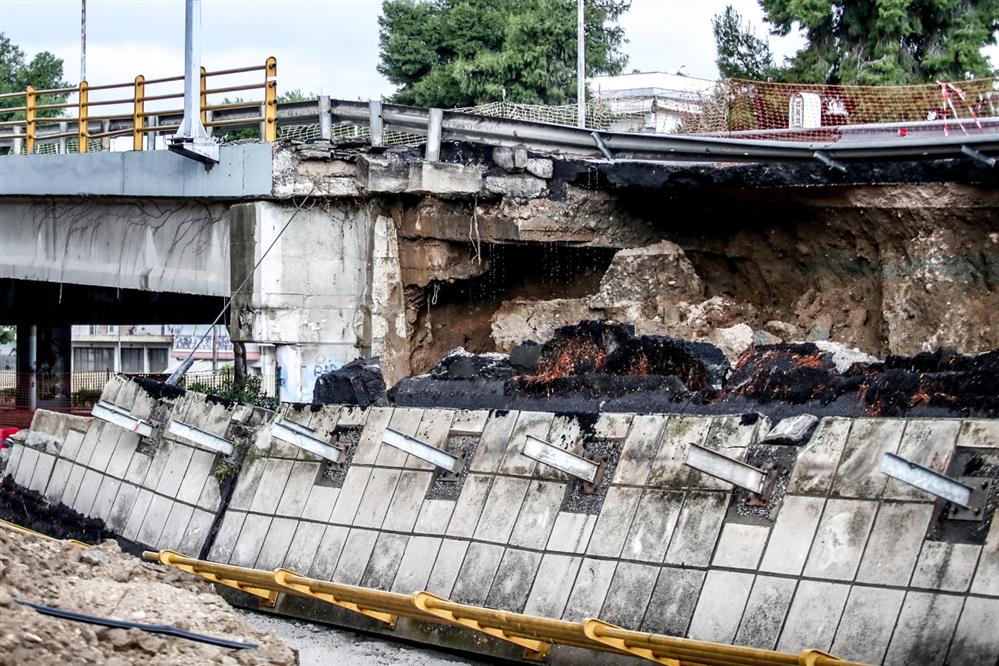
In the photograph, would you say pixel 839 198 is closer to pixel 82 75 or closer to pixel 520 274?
pixel 520 274

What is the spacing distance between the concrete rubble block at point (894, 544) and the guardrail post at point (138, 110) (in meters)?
12.7

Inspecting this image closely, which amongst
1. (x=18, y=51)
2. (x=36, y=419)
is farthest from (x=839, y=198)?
(x=18, y=51)

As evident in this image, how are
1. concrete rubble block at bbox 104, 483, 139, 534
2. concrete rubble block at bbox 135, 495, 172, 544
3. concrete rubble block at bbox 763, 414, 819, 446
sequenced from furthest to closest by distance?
concrete rubble block at bbox 104, 483, 139, 534, concrete rubble block at bbox 135, 495, 172, 544, concrete rubble block at bbox 763, 414, 819, 446

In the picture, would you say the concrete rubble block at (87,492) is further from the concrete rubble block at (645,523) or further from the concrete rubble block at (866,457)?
the concrete rubble block at (866,457)

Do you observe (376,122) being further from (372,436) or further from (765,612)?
(765,612)

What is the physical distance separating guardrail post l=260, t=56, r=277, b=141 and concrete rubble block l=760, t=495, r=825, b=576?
9815 millimetres

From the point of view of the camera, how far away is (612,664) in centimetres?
925

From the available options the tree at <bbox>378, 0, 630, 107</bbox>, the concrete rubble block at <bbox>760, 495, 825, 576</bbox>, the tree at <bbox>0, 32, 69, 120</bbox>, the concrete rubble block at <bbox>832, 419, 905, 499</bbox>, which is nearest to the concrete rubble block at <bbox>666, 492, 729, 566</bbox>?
the concrete rubble block at <bbox>760, 495, 825, 576</bbox>

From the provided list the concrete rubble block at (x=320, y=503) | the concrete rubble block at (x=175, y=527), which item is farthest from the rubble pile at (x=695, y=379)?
the concrete rubble block at (x=175, y=527)

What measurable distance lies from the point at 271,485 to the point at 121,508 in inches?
93.0

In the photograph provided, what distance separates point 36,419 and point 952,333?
406 inches

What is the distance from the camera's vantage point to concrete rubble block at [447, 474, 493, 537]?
10719 mm

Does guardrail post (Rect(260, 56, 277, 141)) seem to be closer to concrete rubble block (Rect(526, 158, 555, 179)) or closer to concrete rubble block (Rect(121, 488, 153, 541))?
concrete rubble block (Rect(526, 158, 555, 179))

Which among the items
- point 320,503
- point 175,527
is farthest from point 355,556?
point 175,527
